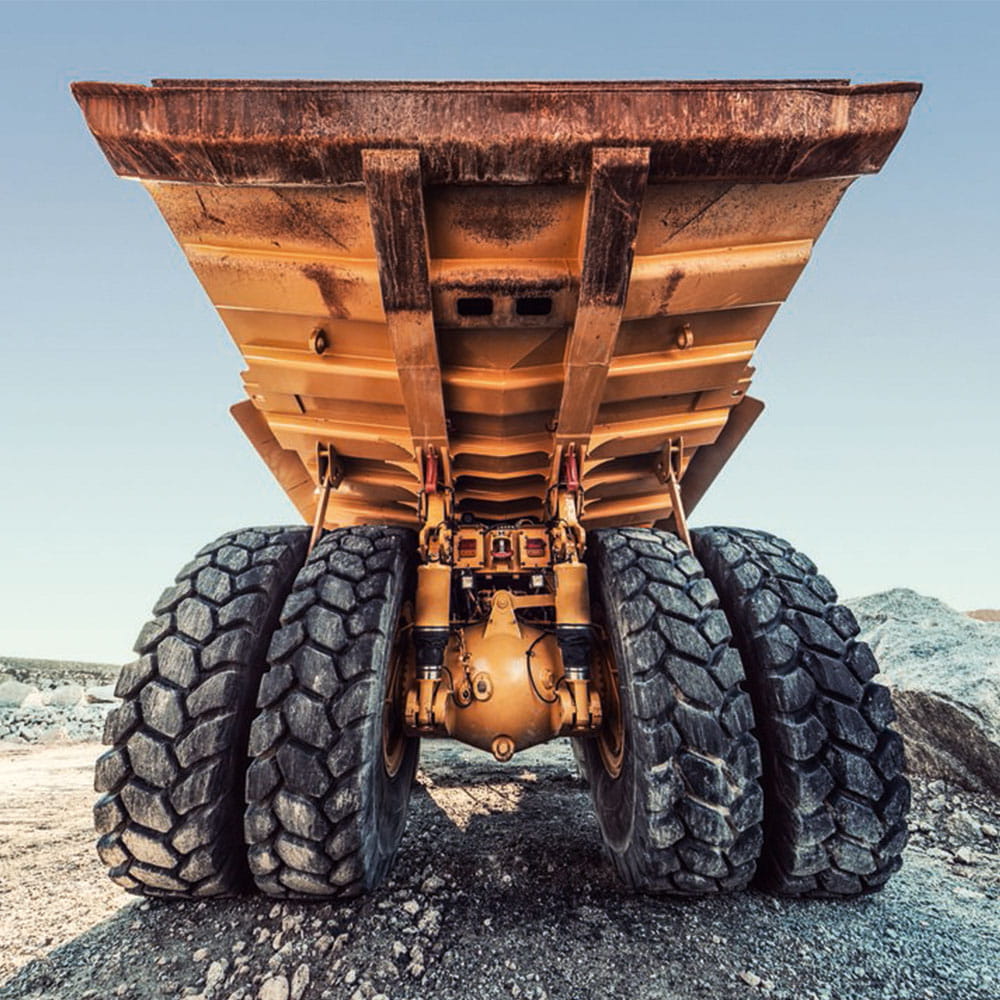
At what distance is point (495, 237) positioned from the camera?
6.37 feet

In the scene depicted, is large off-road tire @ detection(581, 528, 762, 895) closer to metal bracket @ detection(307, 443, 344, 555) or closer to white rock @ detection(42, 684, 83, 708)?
metal bracket @ detection(307, 443, 344, 555)

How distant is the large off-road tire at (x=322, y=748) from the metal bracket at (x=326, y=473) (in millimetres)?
620

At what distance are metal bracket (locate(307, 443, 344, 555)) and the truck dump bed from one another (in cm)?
7

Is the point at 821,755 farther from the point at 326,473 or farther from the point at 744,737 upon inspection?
the point at 326,473

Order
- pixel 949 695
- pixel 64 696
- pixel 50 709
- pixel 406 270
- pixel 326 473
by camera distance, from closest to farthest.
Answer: pixel 406 270 < pixel 326 473 < pixel 949 695 < pixel 50 709 < pixel 64 696

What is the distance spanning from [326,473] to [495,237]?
147 cm

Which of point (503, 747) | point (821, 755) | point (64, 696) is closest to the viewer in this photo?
point (821, 755)

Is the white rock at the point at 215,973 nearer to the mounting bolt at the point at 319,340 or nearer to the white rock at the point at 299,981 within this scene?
the white rock at the point at 299,981

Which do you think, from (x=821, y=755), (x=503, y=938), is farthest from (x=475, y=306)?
(x=503, y=938)

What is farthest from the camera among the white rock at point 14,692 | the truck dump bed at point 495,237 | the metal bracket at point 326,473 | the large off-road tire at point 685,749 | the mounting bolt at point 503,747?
the white rock at point 14,692

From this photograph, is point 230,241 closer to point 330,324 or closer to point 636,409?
point 330,324

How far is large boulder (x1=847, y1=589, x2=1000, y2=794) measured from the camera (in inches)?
137

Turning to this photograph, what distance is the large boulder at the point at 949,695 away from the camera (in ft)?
11.4

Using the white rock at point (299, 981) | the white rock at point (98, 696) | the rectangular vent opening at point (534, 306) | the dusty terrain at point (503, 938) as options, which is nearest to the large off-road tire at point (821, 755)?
the dusty terrain at point (503, 938)
